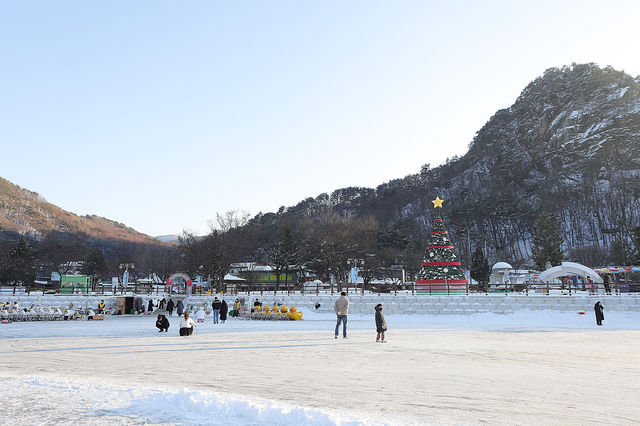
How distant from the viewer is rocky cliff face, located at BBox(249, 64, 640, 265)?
88812mm

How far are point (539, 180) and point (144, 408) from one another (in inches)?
4742

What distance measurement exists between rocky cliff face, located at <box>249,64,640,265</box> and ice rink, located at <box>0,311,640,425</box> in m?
63.3

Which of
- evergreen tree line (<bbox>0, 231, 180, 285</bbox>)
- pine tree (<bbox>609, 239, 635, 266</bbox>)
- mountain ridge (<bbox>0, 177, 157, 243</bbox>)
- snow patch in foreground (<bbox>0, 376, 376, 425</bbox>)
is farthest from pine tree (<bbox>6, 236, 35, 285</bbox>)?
pine tree (<bbox>609, 239, 635, 266</bbox>)

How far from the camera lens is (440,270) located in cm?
3128

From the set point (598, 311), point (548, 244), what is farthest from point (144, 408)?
point (548, 244)

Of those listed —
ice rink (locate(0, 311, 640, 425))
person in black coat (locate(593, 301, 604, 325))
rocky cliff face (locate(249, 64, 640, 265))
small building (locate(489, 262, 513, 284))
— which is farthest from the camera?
rocky cliff face (locate(249, 64, 640, 265))

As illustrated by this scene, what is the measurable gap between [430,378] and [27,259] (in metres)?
71.7

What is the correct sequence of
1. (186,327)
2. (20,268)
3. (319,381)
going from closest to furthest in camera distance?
(319,381)
(186,327)
(20,268)

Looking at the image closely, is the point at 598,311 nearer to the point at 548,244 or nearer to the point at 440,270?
the point at 440,270

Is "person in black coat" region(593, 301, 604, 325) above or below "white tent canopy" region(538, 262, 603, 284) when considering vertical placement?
below

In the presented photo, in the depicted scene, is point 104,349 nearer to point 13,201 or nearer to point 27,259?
point 27,259

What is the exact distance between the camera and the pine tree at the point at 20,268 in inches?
2349

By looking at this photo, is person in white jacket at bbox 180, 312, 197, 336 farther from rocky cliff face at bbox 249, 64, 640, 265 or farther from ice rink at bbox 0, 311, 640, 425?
rocky cliff face at bbox 249, 64, 640, 265

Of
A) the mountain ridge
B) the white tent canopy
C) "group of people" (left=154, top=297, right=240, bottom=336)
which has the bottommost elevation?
"group of people" (left=154, top=297, right=240, bottom=336)
